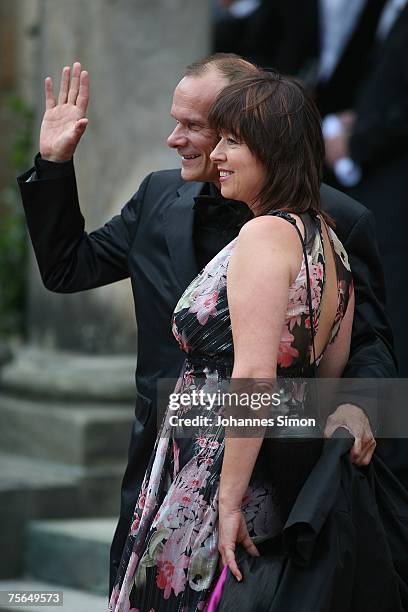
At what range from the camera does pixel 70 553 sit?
201 inches

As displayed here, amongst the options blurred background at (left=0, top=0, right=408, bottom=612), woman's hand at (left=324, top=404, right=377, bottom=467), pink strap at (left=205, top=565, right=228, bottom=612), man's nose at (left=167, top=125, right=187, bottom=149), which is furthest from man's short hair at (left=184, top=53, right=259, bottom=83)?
blurred background at (left=0, top=0, right=408, bottom=612)

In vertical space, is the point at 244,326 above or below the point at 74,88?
below

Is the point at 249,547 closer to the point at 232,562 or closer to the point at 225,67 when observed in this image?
the point at 232,562

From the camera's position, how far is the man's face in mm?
3439

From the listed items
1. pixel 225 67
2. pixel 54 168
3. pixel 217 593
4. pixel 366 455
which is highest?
pixel 225 67

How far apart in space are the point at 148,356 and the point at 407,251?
2.36 m

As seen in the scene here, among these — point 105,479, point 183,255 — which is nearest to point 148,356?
point 183,255

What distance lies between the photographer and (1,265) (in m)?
6.42

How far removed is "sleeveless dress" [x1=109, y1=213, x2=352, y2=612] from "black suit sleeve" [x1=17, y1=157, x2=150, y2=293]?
0.55m

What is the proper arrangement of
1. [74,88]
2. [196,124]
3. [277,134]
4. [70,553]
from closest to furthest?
1. [277,134]
2. [196,124]
3. [74,88]
4. [70,553]

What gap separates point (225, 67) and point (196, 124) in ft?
0.50

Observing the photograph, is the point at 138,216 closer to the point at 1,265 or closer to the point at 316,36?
the point at 1,265

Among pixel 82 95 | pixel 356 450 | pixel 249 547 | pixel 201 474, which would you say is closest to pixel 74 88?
pixel 82 95

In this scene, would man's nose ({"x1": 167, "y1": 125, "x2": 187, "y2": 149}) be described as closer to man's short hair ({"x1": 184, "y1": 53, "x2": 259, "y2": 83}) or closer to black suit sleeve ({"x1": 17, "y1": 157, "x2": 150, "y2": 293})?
man's short hair ({"x1": 184, "y1": 53, "x2": 259, "y2": 83})
